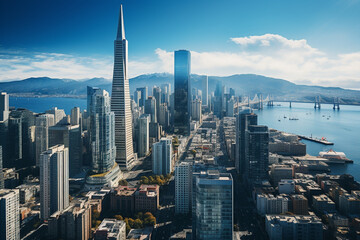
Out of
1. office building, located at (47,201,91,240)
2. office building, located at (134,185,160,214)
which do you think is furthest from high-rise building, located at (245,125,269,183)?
office building, located at (47,201,91,240)

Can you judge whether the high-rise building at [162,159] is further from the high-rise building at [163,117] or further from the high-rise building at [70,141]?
the high-rise building at [163,117]

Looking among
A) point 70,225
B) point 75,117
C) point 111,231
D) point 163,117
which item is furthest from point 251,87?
point 111,231

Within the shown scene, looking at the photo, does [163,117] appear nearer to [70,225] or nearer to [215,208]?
[70,225]

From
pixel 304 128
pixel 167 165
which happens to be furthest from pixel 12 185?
pixel 304 128

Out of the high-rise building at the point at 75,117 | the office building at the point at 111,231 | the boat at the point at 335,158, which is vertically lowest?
the office building at the point at 111,231

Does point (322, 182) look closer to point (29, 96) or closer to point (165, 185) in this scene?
point (165, 185)

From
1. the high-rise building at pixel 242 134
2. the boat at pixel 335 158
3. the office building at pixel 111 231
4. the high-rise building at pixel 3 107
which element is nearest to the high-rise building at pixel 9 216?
the office building at pixel 111 231

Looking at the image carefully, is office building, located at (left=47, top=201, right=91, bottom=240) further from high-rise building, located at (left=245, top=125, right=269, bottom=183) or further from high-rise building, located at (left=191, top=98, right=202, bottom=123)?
high-rise building, located at (left=191, top=98, right=202, bottom=123)
